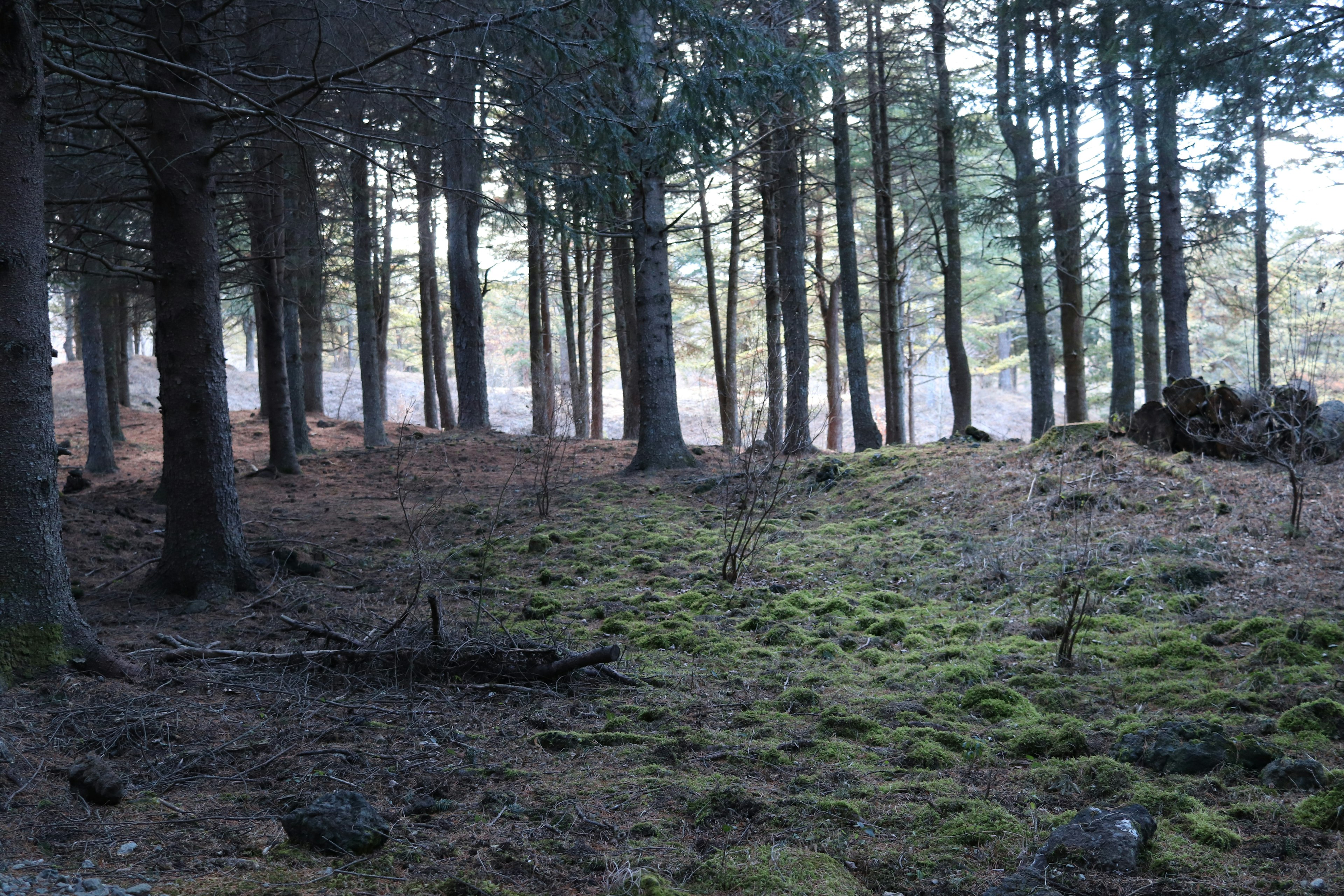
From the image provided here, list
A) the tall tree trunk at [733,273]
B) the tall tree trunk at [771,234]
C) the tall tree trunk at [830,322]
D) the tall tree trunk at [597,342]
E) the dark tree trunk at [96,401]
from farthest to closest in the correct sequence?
the tall tree trunk at [830,322]
the tall tree trunk at [597,342]
the tall tree trunk at [733,273]
the tall tree trunk at [771,234]
the dark tree trunk at [96,401]

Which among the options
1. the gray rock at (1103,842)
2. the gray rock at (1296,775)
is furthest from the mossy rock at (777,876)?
the gray rock at (1296,775)

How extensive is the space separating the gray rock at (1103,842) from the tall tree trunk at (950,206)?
11.4 m

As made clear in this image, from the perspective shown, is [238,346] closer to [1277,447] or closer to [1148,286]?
[1148,286]

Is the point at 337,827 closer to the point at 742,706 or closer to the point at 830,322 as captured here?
the point at 742,706

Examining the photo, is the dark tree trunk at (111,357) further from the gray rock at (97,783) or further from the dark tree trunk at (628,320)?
the gray rock at (97,783)

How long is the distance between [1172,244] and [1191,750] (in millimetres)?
10015

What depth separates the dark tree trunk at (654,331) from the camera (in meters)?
11.6

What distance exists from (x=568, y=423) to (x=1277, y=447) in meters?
6.62

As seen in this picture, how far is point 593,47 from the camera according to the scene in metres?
5.99

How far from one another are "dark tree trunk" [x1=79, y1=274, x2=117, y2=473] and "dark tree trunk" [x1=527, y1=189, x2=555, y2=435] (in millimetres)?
6767

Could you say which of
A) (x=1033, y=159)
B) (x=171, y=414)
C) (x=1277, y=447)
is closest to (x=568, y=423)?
(x=171, y=414)

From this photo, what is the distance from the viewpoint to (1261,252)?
1678 cm

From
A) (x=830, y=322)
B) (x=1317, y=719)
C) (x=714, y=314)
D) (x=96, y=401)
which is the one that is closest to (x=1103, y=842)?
(x=1317, y=719)

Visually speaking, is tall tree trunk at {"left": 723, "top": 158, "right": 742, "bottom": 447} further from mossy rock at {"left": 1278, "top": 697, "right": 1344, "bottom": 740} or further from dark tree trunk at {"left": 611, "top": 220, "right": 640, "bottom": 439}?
mossy rock at {"left": 1278, "top": 697, "right": 1344, "bottom": 740}
